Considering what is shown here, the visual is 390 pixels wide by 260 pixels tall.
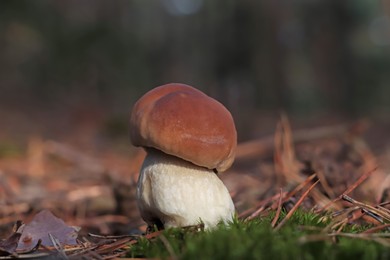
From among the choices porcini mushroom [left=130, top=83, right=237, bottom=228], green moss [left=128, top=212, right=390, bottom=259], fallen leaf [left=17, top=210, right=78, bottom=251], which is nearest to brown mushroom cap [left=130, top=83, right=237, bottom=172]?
porcini mushroom [left=130, top=83, right=237, bottom=228]

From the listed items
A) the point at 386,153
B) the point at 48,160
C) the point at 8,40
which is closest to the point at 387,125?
the point at 386,153

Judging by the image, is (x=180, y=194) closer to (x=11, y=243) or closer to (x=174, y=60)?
(x=11, y=243)

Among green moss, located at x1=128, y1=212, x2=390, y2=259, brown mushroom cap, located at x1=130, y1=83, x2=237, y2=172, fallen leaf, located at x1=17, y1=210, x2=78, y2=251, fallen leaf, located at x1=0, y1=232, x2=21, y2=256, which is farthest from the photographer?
fallen leaf, located at x1=17, y1=210, x2=78, y2=251

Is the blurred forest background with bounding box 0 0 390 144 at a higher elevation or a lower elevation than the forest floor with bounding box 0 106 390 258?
higher

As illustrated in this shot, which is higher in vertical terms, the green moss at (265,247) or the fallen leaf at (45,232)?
the fallen leaf at (45,232)

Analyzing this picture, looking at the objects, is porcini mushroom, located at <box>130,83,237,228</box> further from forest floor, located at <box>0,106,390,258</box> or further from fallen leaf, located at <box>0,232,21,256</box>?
fallen leaf, located at <box>0,232,21,256</box>

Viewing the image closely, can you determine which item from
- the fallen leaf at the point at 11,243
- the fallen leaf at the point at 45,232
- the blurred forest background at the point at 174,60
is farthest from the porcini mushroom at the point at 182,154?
the blurred forest background at the point at 174,60

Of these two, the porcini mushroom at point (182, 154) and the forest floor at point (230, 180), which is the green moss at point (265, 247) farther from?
the forest floor at point (230, 180)
